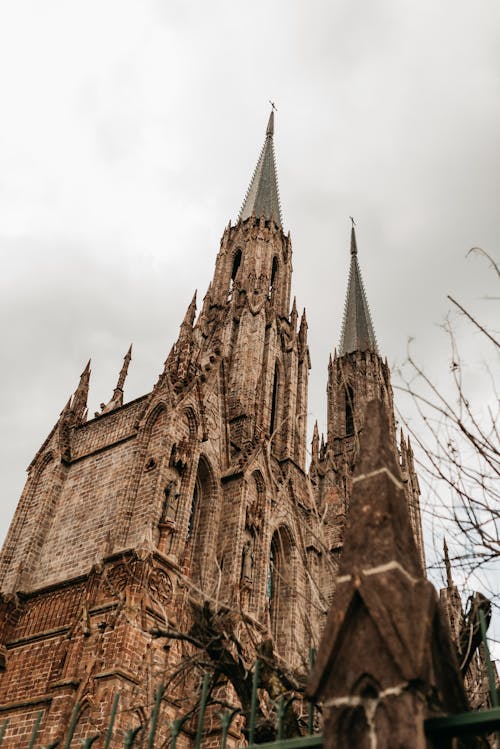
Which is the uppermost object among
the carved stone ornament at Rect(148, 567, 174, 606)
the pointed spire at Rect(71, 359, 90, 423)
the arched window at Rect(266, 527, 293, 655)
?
the pointed spire at Rect(71, 359, 90, 423)

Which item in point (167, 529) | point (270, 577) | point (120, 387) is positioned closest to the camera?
point (167, 529)

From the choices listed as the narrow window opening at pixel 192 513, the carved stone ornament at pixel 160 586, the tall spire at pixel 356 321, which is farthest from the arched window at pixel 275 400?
the tall spire at pixel 356 321

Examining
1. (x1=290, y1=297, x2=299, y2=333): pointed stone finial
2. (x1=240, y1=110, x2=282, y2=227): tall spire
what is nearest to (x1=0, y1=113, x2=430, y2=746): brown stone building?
(x1=290, y1=297, x2=299, y2=333): pointed stone finial

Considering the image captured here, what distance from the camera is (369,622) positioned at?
114 inches

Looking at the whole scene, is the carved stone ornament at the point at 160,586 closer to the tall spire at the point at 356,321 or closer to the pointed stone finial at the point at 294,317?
the pointed stone finial at the point at 294,317

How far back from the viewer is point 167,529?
49.0ft

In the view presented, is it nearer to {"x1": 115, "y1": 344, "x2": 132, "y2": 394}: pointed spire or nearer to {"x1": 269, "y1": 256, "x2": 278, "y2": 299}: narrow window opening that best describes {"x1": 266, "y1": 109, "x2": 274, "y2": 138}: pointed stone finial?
{"x1": 269, "y1": 256, "x2": 278, "y2": 299}: narrow window opening

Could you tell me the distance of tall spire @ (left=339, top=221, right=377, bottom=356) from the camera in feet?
152

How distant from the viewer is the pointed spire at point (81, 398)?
69.3 feet

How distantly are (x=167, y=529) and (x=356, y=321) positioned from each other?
119 feet

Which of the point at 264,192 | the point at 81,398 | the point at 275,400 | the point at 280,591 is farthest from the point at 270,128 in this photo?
the point at 280,591

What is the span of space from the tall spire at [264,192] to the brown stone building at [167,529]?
6.01 metres

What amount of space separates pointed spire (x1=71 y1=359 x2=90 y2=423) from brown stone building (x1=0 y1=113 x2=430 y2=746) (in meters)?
0.05

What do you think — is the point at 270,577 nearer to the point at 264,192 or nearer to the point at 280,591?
the point at 280,591
